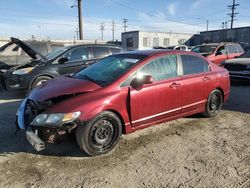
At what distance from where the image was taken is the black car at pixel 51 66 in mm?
7848

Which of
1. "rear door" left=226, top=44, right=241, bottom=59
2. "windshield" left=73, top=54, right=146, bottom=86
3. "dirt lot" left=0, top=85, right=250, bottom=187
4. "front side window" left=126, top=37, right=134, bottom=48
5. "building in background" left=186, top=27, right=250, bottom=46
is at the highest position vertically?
"building in background" left=186, top=27, right=250, bottom=46

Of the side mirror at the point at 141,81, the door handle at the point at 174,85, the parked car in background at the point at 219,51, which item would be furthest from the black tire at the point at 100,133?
the parked car in background at the point at 219,51

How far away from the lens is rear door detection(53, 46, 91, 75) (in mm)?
8273

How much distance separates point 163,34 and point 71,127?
51.5 meters

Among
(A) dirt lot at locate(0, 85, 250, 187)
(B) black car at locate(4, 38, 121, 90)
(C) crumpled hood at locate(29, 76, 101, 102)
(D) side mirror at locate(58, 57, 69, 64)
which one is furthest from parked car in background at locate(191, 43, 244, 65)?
(C) crumpled hood at locate(29, 76, 101, 102)

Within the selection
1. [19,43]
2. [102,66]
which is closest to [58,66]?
[19,43]

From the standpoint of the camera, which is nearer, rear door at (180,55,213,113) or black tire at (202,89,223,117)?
rear door at (180,55,213,113)

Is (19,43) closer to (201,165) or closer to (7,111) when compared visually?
(7,111)

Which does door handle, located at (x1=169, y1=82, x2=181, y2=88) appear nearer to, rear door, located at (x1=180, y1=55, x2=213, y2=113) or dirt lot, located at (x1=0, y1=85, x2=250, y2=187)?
rear door, located at (x1=180, y1=55, x2=213, y2=113)

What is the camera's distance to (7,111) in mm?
6445

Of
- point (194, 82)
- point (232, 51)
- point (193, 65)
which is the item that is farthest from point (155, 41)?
point (194, 82)

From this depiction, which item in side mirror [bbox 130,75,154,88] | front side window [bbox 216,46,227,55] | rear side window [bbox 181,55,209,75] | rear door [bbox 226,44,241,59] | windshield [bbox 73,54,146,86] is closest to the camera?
side mirror [bbox 130,75,154,88]

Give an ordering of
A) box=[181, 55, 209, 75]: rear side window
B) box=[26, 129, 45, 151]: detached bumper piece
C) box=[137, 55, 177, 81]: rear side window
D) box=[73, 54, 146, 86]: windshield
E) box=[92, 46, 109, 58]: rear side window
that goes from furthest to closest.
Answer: box=[92, 46, 109, 58]: rear side window < box=[181, 55, 209, 75]: rear side window < box=[137, 55, 177, 81]: rear side window < box=[73, 54, 146, 86]: windshield < box=[26, 129, 45, 151]: detached bumper piece

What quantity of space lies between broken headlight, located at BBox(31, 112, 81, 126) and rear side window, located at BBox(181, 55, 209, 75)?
252 cm
